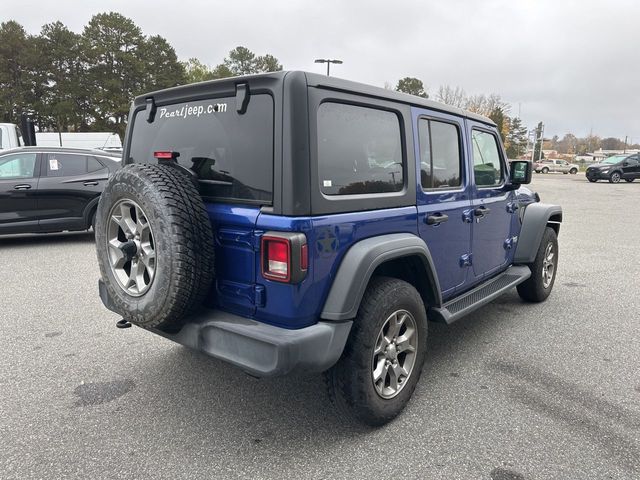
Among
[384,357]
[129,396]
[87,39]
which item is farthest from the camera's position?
[87,39]

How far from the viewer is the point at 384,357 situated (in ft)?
8.93

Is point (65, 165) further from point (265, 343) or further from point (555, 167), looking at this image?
point (555, 167)

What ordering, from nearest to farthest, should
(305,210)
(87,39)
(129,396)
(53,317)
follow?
(305,210)
(129,396)
(53,317)
(87,39)

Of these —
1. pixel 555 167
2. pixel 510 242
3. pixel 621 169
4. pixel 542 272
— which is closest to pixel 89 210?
pixel 510 242

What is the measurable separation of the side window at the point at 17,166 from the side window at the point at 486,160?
Result: 22.8 ft

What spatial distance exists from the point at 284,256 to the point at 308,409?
1.19 metres

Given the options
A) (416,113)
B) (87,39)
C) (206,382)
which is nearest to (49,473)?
(206,382)

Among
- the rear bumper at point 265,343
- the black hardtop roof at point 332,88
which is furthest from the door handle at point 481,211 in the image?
the rear bumper at point 265,343

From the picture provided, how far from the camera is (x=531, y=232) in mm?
4641

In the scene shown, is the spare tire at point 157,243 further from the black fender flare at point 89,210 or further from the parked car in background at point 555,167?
the parked car in background at point 555,167

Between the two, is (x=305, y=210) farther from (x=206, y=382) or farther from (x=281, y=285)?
(x=206, y=382)

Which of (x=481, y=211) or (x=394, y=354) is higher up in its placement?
(x=481, y=211)

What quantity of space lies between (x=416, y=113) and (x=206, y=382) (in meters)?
2.32

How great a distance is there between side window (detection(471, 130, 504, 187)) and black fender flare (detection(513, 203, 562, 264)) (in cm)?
72
